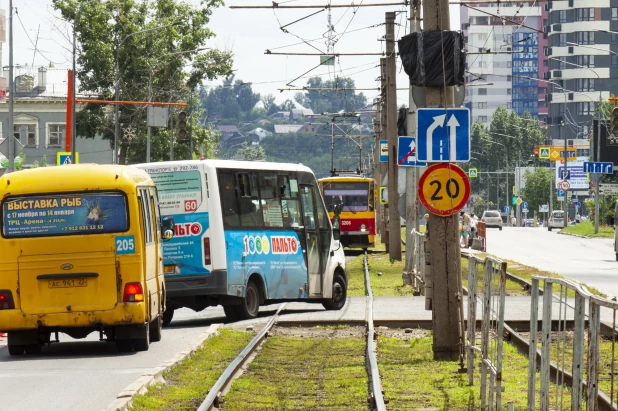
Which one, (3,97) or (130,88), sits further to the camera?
(3,97)

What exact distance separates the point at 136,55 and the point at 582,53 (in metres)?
104

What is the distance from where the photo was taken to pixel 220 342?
1745 centimetres

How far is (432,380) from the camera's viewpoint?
13.2m

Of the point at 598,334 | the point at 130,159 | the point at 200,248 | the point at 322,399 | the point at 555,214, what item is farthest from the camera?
the point at 555,214

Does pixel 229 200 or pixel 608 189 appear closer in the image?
pixel 229 200

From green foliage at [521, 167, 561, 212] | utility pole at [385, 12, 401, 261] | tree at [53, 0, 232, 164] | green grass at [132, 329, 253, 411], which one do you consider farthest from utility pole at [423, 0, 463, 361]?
green foliage at [521, 167, 561, 212]

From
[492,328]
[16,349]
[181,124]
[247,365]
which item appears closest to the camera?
[492,328]

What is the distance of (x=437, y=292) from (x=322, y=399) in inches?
132

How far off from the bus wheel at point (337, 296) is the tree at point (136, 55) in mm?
49154

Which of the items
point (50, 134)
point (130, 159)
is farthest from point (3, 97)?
point (130, 159)

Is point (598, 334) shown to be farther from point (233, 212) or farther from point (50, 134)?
point (50, 134)

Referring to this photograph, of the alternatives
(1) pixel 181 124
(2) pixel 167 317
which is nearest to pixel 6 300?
(2) pixel 167 317

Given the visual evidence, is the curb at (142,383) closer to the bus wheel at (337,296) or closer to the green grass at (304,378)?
the green grass at (304,378)

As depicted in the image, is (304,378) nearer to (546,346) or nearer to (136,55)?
(546,346)
